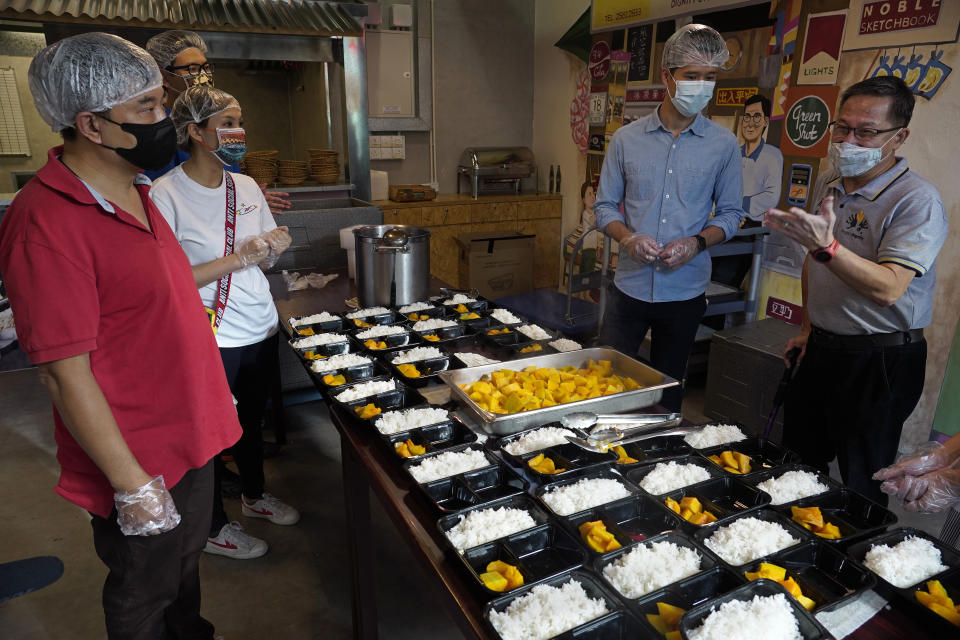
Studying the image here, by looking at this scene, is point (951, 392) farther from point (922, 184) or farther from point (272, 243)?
point (272, 243)

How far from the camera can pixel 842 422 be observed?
6.32ft

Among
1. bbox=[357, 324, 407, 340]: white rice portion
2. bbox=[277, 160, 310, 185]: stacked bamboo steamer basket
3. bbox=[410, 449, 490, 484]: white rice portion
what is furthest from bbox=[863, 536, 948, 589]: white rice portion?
bbox=[277, 160, 310, 185]: stacked bamboo steamer basket

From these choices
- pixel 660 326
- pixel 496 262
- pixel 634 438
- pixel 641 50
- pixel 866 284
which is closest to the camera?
pixel 634 438

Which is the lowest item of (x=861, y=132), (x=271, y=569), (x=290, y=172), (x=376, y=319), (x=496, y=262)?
(x=271, y=569)

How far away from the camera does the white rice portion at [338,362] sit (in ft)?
6.28

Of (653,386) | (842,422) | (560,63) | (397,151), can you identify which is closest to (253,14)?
(397,151)

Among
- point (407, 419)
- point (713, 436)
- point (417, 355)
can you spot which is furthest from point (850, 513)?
point (417, 355)

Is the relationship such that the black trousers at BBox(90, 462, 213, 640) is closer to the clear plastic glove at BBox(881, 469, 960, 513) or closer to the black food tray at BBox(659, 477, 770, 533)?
the black food tray at BBox(659, 477, 770, 533)

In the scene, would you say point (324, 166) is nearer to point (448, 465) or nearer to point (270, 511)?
point (270, 511)

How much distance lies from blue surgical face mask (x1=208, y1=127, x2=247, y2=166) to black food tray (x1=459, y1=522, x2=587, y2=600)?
1.57 m

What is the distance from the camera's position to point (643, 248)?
2.23 metres

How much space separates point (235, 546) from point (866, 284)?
7.77ft

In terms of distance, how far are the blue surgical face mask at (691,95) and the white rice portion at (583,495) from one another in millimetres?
1561

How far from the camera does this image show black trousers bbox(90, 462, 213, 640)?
4.59 feet
